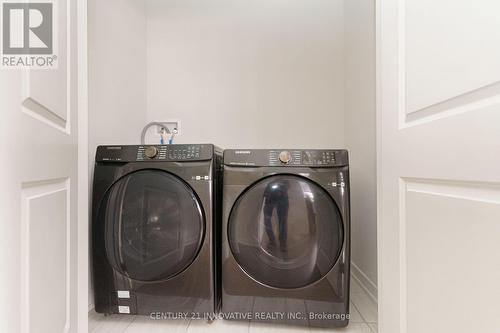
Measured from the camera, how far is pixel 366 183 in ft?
4.58

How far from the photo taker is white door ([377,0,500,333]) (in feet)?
1.64

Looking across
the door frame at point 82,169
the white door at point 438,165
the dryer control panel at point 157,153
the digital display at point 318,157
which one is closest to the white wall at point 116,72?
the dryer control panel at point 157,153

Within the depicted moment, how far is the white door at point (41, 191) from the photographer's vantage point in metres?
0.52

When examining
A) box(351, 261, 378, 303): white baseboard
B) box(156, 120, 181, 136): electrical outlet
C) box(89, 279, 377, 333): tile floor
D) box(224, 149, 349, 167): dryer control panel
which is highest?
box(156, 120, 181, 136): electrical outlet

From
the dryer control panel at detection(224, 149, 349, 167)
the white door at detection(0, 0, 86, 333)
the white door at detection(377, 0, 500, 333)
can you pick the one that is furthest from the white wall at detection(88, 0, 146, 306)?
the white door at detection(377, 0, 500, 333)

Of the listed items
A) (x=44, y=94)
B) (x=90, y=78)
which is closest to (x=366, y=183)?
(x=44, y=94)

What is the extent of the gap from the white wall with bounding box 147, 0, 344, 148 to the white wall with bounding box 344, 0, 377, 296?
131mm

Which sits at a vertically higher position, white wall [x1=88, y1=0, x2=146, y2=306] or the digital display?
white wall [x1=88, y1=0, x2=146, y2=306]

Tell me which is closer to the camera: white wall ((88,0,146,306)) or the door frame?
the door frame

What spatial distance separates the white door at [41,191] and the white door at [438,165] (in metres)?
1.01

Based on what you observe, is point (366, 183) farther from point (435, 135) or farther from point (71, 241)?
point (71, 241)

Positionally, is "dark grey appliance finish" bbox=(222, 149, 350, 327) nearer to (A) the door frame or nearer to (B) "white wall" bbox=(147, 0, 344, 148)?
(A) the door frame

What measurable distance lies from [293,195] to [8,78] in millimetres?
963

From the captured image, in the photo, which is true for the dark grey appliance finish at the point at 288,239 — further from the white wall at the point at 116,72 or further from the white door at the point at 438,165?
the white wall at the point at 116,72
